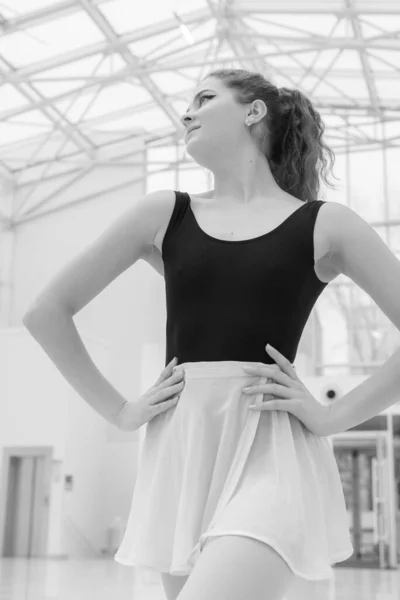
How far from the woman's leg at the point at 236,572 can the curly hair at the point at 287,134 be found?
926 millimetres

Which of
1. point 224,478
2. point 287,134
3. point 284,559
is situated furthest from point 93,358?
point 284,559

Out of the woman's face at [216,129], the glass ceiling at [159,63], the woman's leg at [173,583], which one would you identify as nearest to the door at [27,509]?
the glass ceiling at [159,63]

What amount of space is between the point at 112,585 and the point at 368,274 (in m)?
10.2

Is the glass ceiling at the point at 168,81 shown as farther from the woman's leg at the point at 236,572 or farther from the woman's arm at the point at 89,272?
the woman's leg at the point at 236,572

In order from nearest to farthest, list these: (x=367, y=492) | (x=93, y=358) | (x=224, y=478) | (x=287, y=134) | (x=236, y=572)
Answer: (x=236, y=572) → (x=224, y=478) → (x=287, y=134) → (x=367, y=492) → (x=93, y=358)

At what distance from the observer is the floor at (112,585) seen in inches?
357

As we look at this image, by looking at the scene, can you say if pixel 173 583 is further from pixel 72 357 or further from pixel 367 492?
pixel 367 492

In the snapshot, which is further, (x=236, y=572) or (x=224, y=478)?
(x=224, y=478)

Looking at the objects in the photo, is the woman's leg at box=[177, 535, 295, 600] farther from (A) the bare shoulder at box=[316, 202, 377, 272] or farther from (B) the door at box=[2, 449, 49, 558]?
(B) the door at box=[2, 449, 49, 558]

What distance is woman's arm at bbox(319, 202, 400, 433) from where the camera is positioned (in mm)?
1656

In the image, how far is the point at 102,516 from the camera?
69.9 ft

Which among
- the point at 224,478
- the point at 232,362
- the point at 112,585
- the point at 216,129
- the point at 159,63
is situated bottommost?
the point at 112,585

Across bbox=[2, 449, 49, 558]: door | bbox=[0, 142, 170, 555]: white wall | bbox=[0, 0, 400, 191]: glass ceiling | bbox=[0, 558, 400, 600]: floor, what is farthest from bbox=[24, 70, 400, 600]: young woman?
bbox=[2, 449, 49, 558]: door

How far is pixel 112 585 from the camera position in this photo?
11.0 metres
